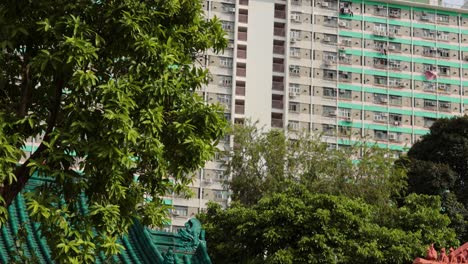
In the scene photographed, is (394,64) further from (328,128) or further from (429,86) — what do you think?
(328,128)

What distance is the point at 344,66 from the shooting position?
183 ft

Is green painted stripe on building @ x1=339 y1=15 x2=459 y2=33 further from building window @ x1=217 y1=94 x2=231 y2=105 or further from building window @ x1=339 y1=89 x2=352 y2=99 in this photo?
building window @ x1=217 y1=94 x2=231 y2=105

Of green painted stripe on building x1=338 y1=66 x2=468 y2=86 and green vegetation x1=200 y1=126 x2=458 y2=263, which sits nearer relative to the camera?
green vegetation x1=200 y1=126 x2=458 y2=263

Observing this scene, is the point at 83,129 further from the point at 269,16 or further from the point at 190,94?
the point at 269,16

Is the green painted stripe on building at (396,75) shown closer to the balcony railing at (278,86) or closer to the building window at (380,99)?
the building window at (380,99)

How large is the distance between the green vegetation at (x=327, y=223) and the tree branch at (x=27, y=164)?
1359 centimetres

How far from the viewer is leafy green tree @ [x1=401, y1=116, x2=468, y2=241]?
109ft

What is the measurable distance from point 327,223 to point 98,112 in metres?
14.9

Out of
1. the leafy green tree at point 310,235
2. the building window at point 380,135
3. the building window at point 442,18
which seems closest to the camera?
the leafy green tree at point 310,235

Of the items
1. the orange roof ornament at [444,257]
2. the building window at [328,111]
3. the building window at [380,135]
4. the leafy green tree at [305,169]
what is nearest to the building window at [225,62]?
the building window at [328,111]

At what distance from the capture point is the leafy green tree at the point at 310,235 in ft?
76.0

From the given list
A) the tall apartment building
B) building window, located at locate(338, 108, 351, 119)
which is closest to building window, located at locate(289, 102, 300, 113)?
the tall apartment building

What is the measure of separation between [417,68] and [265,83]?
35.1ft

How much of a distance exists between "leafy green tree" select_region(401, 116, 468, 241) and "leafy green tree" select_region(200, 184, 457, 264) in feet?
25.5
